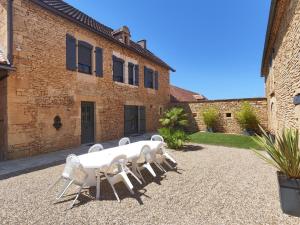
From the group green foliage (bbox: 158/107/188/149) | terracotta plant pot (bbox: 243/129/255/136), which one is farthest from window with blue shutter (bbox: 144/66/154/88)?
terracotta plant pot (bbox: 243/129/255/136)

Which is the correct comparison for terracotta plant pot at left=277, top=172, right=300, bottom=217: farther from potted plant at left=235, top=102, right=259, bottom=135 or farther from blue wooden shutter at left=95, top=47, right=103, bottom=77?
potted plant at left=235, top=102, right=259, bottom=135

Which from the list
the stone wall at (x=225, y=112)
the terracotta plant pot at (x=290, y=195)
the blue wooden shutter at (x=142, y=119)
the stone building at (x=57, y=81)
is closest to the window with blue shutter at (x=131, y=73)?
the stone building at (x=57, y=81)

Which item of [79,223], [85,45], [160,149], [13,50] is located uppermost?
[85,45]

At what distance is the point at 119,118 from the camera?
37.3 feet

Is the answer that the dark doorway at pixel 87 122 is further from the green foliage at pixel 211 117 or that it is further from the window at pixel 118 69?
the green foliage at pixel 211 117

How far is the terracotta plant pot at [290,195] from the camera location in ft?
9.58

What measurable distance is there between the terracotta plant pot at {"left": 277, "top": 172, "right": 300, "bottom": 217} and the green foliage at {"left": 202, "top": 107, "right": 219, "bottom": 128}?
1041 cm

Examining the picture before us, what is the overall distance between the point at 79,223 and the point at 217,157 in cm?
545

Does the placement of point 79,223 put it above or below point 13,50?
below

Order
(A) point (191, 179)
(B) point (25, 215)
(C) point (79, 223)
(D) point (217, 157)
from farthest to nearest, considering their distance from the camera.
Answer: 1. (D) point (217, 157)
2. (A) point (191, 179)
3. (B) point (25, 215)
4. (C) point (79, 223)

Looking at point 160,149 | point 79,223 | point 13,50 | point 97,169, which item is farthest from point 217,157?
point 13,50

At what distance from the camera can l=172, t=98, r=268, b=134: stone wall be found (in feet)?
40.0

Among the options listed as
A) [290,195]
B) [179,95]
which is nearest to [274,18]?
[290,195]

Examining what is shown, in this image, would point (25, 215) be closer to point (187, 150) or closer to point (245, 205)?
point (245, 205)
